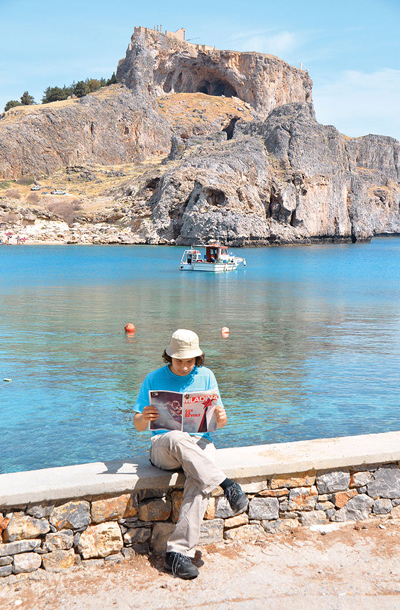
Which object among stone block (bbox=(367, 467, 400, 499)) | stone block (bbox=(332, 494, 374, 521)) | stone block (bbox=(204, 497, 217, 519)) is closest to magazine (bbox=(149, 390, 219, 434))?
stone block (bbox=(204, 497, 217, 519))

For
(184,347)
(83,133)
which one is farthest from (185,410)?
(83,133)

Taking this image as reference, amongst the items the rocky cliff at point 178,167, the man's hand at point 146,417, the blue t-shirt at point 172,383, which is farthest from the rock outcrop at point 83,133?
the man's hand at point 146,417

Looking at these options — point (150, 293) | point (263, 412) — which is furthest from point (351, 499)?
point (150, 293)

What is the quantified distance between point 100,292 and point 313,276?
23.2 metres

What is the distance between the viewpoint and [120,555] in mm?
4418

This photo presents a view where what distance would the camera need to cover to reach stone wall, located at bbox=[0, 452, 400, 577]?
13.8 feet

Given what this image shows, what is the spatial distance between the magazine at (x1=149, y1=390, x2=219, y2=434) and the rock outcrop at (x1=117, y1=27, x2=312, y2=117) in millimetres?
181416

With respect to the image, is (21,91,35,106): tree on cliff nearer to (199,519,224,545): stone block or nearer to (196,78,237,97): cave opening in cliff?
(196,78,237,97): cave opening in cliff

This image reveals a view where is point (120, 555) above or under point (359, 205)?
under

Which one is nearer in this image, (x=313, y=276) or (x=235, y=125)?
(x=313, y=276)

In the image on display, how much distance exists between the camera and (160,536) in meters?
4.56

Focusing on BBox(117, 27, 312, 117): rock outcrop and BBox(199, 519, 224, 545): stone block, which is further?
BBox(117, 27, 312, 117): rock outcrop

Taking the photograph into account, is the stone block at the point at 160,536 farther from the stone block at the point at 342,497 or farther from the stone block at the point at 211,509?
the stone block at the point at 342,497

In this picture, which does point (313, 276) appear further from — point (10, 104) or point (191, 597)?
point (10, 104)
